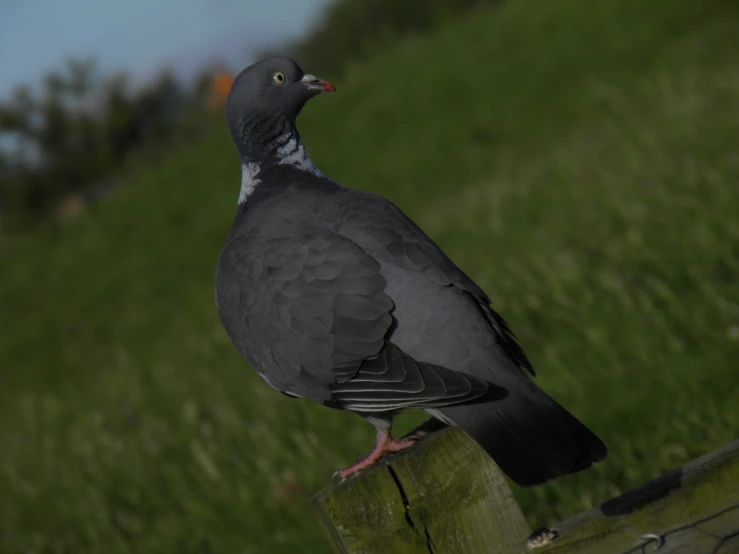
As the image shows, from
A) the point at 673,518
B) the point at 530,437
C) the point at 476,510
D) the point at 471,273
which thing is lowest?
the point at 673,518

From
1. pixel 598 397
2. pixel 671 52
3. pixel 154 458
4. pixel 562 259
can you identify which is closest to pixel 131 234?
pixel 671 52

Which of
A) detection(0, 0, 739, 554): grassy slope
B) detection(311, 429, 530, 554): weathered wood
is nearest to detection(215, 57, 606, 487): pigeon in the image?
detection(311, 429, 530, 554): weathered wood

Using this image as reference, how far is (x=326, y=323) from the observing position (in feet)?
9.00

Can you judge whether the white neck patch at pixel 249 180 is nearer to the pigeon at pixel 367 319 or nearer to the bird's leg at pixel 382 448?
the pigeon at pixel 367 319

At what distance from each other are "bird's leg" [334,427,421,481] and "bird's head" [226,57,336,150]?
53.7 inches

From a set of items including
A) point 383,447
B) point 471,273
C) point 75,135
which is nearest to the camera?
point 383,447

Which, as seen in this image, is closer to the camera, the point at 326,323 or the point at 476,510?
the point at 476,510

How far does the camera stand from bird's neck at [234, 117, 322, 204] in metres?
3.56

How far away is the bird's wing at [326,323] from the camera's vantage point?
2.67 metres

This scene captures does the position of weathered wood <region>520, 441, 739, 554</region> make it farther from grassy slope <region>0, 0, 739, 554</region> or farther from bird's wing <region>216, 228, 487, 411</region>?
grassy slope <region>0, 0, 739, 554</region>

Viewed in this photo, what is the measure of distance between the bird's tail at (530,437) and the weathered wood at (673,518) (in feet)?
0.50

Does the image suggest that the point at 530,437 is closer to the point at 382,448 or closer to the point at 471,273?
the point at 382,448

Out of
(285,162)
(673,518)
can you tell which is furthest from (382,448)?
(285,162)

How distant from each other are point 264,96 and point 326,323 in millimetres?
1209
